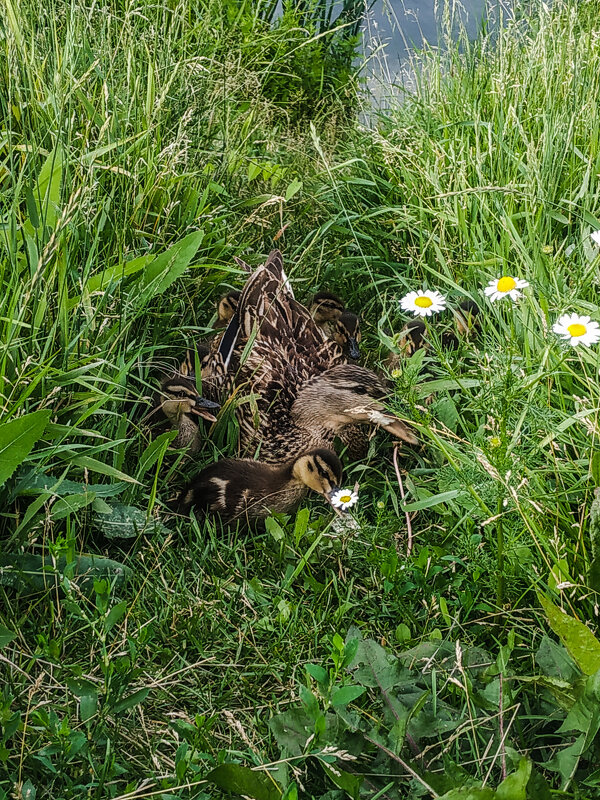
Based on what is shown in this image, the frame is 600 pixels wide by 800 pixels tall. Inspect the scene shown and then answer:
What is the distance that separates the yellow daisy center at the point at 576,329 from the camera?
2424 millimetres

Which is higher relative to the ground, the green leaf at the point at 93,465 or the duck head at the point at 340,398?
the green leaf at the point at 93,465

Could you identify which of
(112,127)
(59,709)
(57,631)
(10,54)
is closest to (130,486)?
(57,631)

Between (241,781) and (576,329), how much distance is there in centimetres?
148

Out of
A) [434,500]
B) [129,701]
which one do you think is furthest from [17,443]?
[434,500]

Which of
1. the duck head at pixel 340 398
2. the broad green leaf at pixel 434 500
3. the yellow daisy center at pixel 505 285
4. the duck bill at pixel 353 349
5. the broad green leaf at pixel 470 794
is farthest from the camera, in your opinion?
the duck bill at pixel 353 349

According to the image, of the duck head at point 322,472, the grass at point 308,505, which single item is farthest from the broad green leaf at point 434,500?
the duck head at point 322,472

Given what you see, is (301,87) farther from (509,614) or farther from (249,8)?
(509,614)

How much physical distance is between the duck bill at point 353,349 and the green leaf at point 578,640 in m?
2.12

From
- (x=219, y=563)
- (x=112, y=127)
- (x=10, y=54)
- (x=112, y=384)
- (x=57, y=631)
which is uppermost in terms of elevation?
(x=10, y=54)

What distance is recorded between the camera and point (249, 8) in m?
6.46

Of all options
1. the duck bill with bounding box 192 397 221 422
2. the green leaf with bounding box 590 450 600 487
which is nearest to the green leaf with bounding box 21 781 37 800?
the green leaf with bounding box 590 450 600 487

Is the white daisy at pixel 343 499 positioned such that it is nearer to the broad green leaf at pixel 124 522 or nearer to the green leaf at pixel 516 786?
the broad green leaf at pixel 124 522

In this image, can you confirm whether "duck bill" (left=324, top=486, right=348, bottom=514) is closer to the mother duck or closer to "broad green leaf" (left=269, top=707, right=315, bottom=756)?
the mother duck

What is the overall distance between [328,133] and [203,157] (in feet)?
5.81
